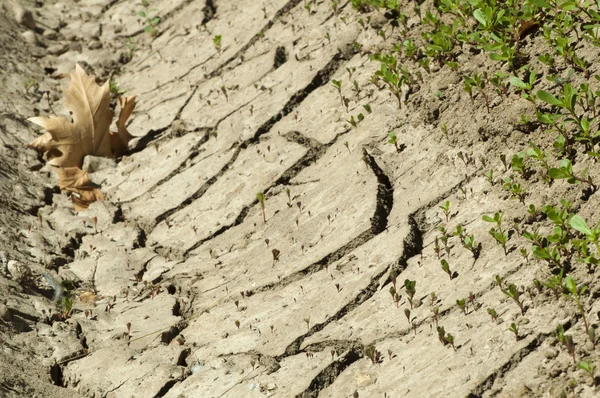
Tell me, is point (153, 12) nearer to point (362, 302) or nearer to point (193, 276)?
point (193, 276)

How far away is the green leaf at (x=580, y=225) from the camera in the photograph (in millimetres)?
2742

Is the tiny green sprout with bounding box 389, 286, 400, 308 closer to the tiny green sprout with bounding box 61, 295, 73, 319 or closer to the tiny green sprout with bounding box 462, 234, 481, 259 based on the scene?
the tiny green sprout with bounding box 462, 234, 481, 259

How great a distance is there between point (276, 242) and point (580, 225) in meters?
1.52

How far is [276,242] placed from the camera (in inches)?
149

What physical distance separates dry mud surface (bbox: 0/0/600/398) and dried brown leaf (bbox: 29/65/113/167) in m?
0.14

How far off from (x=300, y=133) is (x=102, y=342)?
5.23 feet

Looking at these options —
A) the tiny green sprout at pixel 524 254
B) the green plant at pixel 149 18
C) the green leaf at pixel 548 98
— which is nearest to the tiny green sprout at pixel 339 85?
the green leaf at pixel 548 98

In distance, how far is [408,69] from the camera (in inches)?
167

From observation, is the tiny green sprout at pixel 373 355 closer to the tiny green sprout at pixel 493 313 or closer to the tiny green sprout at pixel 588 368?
the tiny green sprout at pixel 493 313

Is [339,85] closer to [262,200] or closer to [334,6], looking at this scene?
[262,200]

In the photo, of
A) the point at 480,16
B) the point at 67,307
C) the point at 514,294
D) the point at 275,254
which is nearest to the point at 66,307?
the point at 67,307

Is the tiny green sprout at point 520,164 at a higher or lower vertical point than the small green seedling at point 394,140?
lower

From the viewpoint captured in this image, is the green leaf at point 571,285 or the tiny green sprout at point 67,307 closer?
the green leaf at point 571,285

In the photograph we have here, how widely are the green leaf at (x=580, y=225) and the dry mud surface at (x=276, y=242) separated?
171 millimetres
